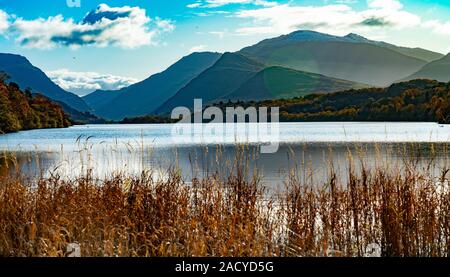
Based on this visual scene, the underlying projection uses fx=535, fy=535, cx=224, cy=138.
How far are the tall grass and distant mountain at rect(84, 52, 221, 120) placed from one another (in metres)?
40.2

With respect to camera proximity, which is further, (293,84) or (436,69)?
(293,84)

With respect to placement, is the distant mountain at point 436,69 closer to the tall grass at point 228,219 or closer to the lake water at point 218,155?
the lake water at point 218,155

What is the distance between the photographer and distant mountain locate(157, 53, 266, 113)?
2405 inches

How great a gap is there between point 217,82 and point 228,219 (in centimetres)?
8779

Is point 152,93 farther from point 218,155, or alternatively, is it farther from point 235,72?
point 235,72

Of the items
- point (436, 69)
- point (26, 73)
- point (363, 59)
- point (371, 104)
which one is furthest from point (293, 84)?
point (26, 73)

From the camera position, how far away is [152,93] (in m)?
56.2

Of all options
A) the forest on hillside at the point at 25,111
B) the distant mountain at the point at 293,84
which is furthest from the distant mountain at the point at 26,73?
the distant mountain at the point at 293,84

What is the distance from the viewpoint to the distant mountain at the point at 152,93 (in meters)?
50.3

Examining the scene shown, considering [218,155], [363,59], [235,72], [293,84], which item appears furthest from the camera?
[293,84]

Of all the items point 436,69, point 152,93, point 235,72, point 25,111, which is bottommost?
point 25,111

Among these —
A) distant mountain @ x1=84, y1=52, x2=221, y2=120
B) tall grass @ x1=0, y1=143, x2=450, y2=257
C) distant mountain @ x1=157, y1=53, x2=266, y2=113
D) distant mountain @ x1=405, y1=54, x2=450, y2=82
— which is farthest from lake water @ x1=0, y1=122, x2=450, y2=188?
distant mountain @ x1=157, y1=53, x2=266, y2=113
